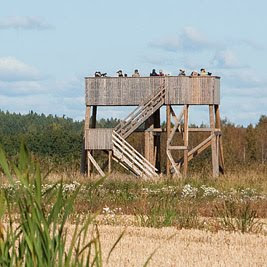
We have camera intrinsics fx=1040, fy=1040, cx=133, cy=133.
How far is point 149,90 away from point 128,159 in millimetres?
3276

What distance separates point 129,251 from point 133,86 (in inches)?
1224

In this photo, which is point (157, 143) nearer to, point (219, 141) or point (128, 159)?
point (219, 141)

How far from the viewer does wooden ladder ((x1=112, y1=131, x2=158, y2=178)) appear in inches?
1770

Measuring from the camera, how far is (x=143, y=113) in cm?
4566

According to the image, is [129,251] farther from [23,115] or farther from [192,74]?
[23,115]

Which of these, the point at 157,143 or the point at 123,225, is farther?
the point at 157,143

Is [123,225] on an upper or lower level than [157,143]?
lower

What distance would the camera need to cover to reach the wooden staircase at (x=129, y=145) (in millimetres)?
45062

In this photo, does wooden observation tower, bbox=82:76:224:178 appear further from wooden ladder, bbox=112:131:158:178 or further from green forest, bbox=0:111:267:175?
green forest, bbox=0:111:267:175

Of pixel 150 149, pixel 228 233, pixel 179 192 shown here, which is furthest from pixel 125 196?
pixel 150 149

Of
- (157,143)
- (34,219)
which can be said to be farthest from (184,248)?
(157,143)

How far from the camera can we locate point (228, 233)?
1978 cm

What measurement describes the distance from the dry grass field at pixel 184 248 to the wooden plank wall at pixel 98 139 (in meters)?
24.3

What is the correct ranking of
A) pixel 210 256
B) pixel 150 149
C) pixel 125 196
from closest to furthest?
1. pixel 210 256
2. pixel 125 196
3. pixel 150 149
